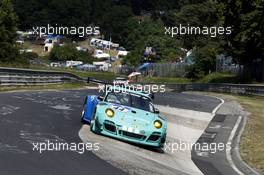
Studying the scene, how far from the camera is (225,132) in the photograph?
18.3 metres

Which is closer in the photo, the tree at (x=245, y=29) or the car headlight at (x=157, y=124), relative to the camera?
the car headlight at (x=157, y=124)

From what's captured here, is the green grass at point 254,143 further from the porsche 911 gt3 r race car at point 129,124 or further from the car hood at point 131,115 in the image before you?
the car hood at point 131,115

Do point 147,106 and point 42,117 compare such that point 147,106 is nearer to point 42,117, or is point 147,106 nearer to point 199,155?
point 199,155

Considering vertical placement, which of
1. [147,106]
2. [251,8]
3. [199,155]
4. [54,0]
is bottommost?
[199,155]

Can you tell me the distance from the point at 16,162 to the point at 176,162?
4.49 metres

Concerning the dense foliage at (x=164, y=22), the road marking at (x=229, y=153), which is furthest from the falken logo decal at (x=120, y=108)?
the dense foliage at (x=164, y=22)

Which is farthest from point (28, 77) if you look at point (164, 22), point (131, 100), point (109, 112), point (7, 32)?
point (164, 22)

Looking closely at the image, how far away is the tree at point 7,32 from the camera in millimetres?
66562

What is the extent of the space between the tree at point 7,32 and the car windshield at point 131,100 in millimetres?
52663

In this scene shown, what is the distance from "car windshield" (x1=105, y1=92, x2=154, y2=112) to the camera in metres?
14.7

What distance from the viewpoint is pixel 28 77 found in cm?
3497

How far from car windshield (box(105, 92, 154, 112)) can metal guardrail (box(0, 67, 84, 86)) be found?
1669cm

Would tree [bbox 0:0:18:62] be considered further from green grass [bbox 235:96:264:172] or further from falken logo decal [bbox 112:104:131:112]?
falken logo decal [bbox 112:104:131:112]

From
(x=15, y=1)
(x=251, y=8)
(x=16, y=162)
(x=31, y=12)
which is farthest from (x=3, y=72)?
(x=15, y=1)
